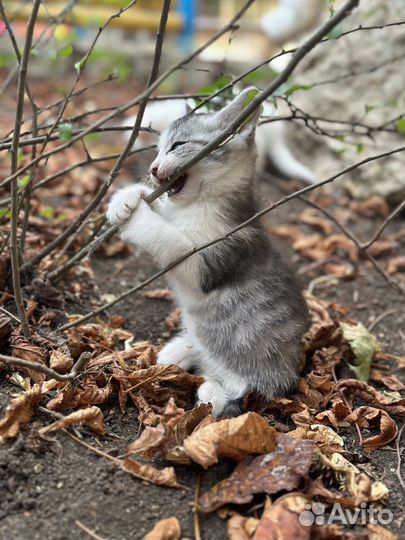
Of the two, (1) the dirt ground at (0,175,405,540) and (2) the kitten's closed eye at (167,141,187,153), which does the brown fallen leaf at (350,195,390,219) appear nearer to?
(2) the kitten's closed eye at (167,141,187,153)

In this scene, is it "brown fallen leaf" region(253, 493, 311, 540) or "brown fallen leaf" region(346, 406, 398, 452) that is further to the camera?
"brown fallen leaf" region(346, 406, 398, 452)

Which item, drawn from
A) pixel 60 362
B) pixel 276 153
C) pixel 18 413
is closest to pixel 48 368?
pixel 18 413

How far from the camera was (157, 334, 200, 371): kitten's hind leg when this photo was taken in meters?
3.18

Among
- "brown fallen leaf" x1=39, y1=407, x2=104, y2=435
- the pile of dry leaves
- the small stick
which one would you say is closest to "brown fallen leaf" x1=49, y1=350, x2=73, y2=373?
the pile of dry leaves

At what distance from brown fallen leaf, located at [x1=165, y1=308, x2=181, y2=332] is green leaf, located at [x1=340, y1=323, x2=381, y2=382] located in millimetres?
948

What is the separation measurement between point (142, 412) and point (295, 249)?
2.79 m

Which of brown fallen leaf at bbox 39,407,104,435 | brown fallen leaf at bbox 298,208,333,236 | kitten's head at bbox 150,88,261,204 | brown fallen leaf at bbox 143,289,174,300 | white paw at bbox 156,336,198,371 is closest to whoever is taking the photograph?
brown fallen leaf at bbox 39,407,104,435

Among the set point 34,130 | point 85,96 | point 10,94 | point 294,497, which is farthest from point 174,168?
point 85,96

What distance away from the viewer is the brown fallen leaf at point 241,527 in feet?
7.04

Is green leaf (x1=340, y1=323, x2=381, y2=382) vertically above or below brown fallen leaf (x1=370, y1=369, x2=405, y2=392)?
above

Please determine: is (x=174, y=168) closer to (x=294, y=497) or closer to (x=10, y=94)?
(x=294, y=497)

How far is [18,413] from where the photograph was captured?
2.46 m

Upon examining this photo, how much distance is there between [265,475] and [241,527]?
0.71 feet

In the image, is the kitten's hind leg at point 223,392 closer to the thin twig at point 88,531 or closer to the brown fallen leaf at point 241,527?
the brown fallen leaf at point 241,527
